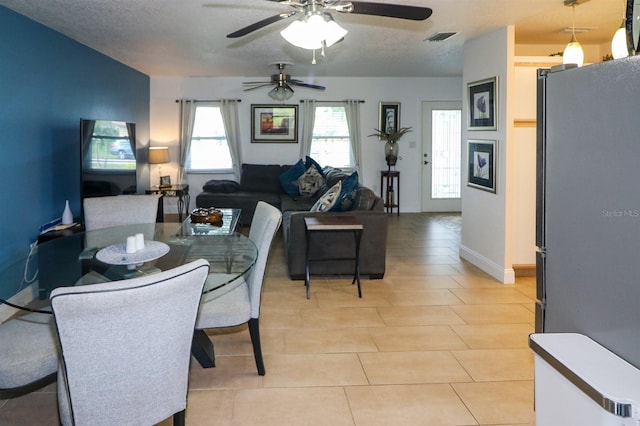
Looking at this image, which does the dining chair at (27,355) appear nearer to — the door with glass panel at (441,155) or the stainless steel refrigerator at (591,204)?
the stainless steel refrigerator at (591,204)

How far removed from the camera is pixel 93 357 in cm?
160

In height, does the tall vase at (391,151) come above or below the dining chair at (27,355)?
above

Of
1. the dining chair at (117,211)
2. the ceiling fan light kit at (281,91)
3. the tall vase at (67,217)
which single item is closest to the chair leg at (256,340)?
the dining chair at (117,211)

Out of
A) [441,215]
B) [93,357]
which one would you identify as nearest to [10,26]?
[93,357]

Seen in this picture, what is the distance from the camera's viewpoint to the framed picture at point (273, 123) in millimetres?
8711

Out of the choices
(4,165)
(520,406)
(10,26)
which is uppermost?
(10,26)

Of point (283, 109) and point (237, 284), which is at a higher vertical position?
point (283, 109)

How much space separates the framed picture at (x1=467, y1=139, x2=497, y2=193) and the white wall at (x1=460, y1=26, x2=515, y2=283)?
0.05m

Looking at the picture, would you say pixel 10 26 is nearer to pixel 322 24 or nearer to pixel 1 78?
pixel 1 78

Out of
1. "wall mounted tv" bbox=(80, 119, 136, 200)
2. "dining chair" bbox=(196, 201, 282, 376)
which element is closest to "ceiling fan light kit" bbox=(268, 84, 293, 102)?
"wall mounted tv" bbox=(80, 119, 136, 200)

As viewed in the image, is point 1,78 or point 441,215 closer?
point 1,78

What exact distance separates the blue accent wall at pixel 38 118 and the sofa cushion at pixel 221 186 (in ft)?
7.51

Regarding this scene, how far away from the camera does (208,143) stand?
8703 mm

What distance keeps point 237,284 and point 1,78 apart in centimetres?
262
